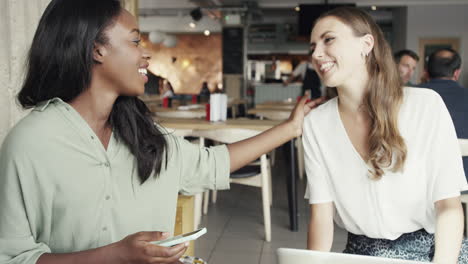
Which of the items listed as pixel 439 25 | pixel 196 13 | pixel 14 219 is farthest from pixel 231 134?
pixel 439 25

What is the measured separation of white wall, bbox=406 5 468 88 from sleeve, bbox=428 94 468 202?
35.0 feet

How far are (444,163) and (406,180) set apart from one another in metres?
0.12

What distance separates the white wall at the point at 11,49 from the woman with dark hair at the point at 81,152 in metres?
0.86

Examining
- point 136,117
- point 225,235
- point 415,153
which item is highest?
point 136,117

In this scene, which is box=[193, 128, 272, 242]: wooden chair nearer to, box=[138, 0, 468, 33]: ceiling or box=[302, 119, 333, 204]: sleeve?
box=[302, 119, 333, 204]: sleeve

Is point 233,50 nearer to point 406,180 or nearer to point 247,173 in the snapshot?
point 247,173

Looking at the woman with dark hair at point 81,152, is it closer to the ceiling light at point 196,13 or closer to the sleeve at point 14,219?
the sleeve at point 14,219

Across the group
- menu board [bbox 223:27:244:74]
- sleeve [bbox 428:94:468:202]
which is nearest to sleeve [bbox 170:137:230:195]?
sleeve [bbox 428:94:468:202]

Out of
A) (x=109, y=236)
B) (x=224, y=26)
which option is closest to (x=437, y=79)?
(x=109, y=236)

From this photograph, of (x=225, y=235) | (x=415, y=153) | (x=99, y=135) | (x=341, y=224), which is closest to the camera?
(x=99, y=135)

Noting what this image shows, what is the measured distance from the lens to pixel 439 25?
11.0 meters

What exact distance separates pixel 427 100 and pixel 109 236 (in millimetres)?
1001

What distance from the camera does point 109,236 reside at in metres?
1.09

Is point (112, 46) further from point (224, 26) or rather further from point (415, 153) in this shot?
point (224, 26)
